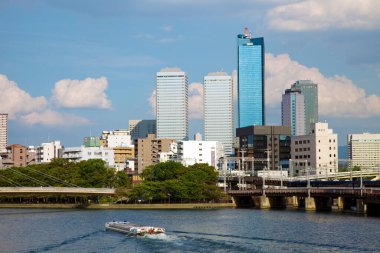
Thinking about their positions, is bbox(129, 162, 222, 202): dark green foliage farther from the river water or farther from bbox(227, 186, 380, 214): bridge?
the river water

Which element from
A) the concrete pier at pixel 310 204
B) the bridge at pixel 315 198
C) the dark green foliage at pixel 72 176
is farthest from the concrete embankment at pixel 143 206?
the concrete pier at pixel 310 204

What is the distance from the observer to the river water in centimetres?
7912

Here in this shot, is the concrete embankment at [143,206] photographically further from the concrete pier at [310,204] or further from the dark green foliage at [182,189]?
the concrete pier at [310,204]

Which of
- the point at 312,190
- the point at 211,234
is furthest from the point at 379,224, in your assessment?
the point at 312,190

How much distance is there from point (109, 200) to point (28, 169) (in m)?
29.4

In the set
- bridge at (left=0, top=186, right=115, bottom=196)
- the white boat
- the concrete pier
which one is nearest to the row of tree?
bridge at (left=0, top=186, right=115, bottom=196)

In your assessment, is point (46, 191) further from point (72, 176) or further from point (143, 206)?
point (72, 176)

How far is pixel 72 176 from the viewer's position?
581 feet

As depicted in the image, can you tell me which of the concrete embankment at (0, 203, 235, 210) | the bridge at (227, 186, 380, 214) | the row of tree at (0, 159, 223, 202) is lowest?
the concrete embankment at (0, 203, 235, 210)

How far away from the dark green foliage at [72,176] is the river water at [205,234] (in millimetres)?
48062

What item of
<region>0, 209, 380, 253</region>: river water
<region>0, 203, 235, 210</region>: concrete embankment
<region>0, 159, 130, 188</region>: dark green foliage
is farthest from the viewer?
<region>0, 159, 130, 188</region>: dark green foliage

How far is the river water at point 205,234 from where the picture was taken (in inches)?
3115

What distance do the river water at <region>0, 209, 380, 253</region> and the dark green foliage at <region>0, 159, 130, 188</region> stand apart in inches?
1892

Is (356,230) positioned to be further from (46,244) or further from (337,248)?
(46,244)
